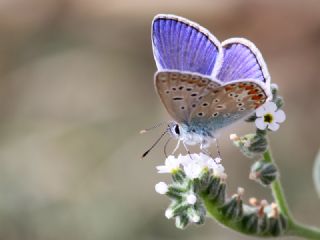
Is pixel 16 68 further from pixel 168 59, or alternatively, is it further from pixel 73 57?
pixel 168 59

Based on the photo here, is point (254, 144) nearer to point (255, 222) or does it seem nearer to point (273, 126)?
point (273, 126)

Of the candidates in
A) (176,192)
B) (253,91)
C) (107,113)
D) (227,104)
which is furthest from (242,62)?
(107,113)

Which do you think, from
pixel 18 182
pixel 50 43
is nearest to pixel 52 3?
pixel 50 43

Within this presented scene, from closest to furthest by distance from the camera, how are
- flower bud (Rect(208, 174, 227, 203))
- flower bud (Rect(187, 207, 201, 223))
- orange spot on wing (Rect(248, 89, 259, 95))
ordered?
flower bud (Rect(187, 207, 201, 223)) → orange spot on wing (Rect(248, 89, 259, 95)) → flower bud (Rect(208, 174, 227, 203))

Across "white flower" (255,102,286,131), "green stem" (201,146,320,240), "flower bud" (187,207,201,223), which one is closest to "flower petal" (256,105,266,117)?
"white flower" (255,102,286,131)

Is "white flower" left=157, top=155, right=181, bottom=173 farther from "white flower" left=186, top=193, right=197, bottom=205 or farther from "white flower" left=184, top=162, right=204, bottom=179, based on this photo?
"white flower" left=186, top=193, right=197, bottom=205

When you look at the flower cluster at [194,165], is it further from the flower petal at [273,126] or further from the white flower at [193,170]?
the flower petal at [273,126]
